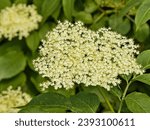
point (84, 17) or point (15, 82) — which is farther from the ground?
point (84, 17)

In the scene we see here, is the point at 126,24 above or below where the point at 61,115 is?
above

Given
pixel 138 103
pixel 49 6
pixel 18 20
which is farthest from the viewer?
pixel 18 20

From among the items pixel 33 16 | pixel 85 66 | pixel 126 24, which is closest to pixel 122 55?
pixel 85 66

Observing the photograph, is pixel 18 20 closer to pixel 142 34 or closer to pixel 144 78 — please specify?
pixel 142 34

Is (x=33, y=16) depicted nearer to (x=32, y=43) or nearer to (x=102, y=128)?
(x=32, y=43)

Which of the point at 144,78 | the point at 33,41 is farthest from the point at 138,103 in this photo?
the point at 33,41

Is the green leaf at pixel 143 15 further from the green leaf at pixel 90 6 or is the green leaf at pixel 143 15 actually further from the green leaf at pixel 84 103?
the green leaf at pixel 90 6
